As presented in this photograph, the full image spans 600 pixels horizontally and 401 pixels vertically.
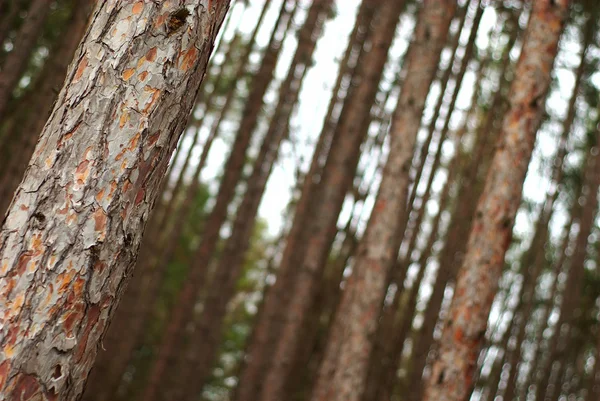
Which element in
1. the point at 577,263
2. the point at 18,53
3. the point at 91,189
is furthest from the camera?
the point at 577,263

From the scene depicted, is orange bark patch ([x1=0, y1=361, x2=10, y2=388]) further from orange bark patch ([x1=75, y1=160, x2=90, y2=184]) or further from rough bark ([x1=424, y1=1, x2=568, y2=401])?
rough bark ([x1=424, y1=1, x2=568, y2=401])

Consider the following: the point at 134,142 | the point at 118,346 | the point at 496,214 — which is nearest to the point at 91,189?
the point at 134,142

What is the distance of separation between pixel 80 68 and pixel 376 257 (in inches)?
160

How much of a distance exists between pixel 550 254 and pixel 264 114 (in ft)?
26.9

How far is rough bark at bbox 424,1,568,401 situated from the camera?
4.96 metres

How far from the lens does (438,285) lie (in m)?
10.7

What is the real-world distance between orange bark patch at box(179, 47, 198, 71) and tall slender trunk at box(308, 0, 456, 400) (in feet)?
12.8

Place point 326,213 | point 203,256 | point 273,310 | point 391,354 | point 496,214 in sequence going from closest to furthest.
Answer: point 496,214 < point 326,213 < point 273,310 < point 203,256 < point 391,354

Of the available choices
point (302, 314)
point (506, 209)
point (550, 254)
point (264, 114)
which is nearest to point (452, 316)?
point (506, 209)

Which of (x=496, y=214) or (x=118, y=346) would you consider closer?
(x=496, y=214)

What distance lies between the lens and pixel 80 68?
6.65 ft

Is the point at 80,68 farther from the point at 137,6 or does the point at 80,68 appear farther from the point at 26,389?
the point at 26,389

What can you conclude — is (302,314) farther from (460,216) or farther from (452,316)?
(460,216)

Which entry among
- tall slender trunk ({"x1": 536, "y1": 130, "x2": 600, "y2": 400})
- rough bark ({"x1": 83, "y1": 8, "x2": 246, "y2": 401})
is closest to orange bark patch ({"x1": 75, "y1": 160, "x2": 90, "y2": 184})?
rough bark ({"x1": 83, "y1": 8, "x2": 246, "y2": 401})
